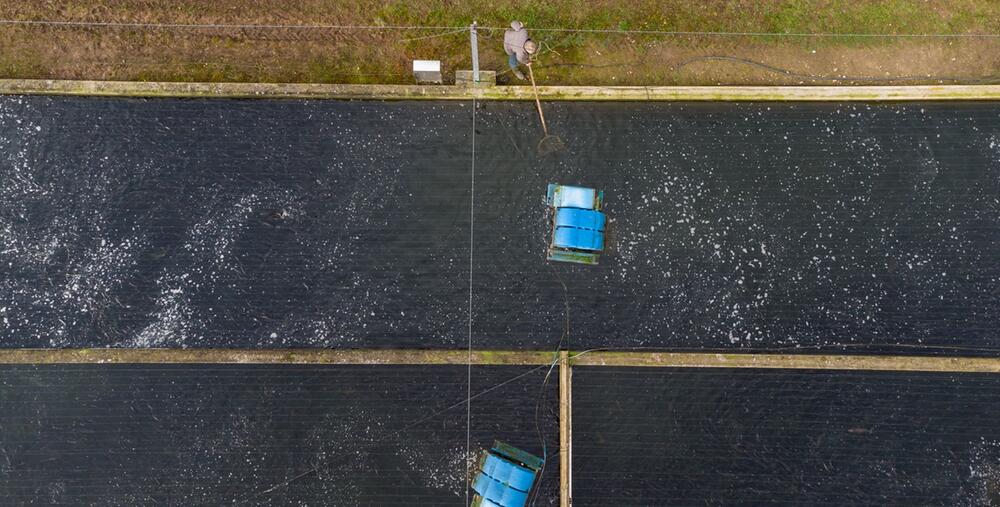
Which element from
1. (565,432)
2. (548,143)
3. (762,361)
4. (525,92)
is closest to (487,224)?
(548,143)

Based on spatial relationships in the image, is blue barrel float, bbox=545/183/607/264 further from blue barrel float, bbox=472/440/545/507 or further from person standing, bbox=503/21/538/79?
blue barrel float, bbox=472/440/545/507

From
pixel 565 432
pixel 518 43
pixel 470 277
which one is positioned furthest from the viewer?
pixel 470 277

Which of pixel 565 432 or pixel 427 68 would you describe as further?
pixel 427 68

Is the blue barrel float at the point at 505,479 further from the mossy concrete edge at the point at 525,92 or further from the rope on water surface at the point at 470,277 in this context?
the mossy concrete edge at the point at 525,92

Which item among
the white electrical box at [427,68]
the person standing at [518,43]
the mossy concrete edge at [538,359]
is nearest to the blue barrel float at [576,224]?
the mossy concrete edge at [538,359]

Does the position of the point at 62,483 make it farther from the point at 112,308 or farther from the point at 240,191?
the point at 240,191

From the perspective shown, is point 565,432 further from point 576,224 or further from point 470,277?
point 576,224
